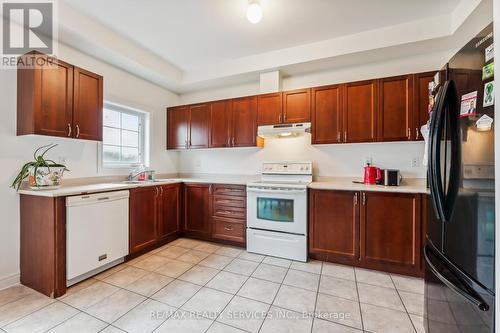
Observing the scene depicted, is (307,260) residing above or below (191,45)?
below

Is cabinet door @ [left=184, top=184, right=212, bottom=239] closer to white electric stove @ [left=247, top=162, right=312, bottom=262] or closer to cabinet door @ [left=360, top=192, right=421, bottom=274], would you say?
white electric stove @ [left=247, top=162, right=312, bottom=262]

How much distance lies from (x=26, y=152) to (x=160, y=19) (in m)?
1.90

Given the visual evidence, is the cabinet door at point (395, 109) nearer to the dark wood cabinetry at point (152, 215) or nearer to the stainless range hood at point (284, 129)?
the stainless range hood at point (284, 129)

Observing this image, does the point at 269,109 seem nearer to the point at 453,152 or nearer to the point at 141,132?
the point at 141,132

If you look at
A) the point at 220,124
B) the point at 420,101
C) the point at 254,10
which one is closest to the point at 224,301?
the point at 220,124

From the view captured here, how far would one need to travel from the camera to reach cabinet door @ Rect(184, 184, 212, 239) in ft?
10.7

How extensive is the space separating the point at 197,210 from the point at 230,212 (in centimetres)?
56

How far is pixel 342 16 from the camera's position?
7.72 feet

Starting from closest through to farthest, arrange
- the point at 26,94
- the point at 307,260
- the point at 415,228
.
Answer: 1. the point at 26,94
2. the point at 415,228
3. the point at 307,260

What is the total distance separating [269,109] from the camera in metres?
3.19

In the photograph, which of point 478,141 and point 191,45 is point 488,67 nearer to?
point 478,141

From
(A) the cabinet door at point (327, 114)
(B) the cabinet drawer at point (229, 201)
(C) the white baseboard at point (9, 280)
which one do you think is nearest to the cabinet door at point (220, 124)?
(B) the cabinet drawer at point (229, 201)

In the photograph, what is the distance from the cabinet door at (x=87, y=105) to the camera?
2365mm

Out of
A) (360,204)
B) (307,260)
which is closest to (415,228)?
(360,204)
